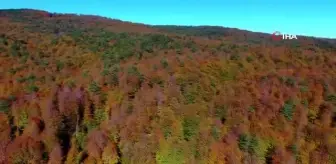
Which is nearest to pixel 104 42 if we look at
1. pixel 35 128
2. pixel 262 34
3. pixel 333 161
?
pixel 35 128

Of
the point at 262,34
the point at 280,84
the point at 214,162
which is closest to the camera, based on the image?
the point at 214,162

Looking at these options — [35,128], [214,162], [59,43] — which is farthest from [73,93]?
[59,43]

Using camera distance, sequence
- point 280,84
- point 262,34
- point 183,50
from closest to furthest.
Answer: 1. point 280,84
2. point 183,50
3. point 262,34

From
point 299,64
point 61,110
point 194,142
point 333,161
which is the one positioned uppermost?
point 299,64

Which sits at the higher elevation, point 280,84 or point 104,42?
point 104,42

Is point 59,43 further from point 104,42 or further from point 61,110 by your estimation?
point 61,110

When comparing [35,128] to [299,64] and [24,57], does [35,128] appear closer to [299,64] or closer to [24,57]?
[24,57]

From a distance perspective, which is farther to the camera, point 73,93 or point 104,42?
point 104,42
